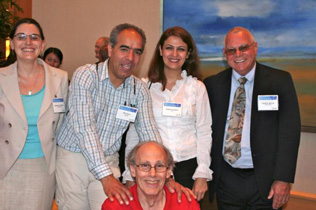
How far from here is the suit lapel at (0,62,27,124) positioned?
2254mm

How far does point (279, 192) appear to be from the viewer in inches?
97.5

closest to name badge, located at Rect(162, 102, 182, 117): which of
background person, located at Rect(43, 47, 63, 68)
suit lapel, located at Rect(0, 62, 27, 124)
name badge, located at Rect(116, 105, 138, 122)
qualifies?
name badge, located at Rect(116, 105, 138, 122)

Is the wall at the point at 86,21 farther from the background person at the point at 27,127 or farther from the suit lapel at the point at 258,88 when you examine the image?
the background person at the point at 27,127

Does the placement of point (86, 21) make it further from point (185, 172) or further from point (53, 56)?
point (185, 172)

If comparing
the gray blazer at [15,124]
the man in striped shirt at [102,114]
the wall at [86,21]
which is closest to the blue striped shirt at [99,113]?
the man in striped shirt at [102,114]

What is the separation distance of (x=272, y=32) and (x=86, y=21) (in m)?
3.23

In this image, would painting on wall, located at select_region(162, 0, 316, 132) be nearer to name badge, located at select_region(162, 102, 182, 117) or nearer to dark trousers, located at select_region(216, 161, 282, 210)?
dark trousers, located at select_region(216, 161, 282, 210)

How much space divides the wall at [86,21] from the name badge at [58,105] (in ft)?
10.0

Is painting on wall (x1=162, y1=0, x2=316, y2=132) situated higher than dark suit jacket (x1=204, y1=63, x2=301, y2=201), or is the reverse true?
painting on wall (x1=162, y1=0, x2=316, y2=132)

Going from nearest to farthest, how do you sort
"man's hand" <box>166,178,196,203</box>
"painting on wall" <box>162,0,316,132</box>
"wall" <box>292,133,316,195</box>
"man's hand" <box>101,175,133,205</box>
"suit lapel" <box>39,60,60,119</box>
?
"man's hand" <box>101,175,133,205</box> < "man's hand" <box>166,178,196,203</box> < "suit lapel" <box>39,60,60,119</box> < "painting on wall" <box>162,0,316,132</box> < "wall" <box>292,133,316,195</box>

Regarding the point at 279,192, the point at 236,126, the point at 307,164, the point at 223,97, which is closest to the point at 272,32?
the point at 307,164

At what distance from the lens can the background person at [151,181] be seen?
1929 mm

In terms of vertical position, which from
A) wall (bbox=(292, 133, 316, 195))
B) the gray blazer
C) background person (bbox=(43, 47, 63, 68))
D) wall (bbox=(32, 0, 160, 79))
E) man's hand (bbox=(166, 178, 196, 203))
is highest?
wall (bbox=(32, 0, 160, 79))

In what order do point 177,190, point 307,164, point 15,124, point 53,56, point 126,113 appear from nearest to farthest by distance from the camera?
1. point 177,190
2. point 15,124
3. point 126,113
4. point 307,164
5. point 53,56
